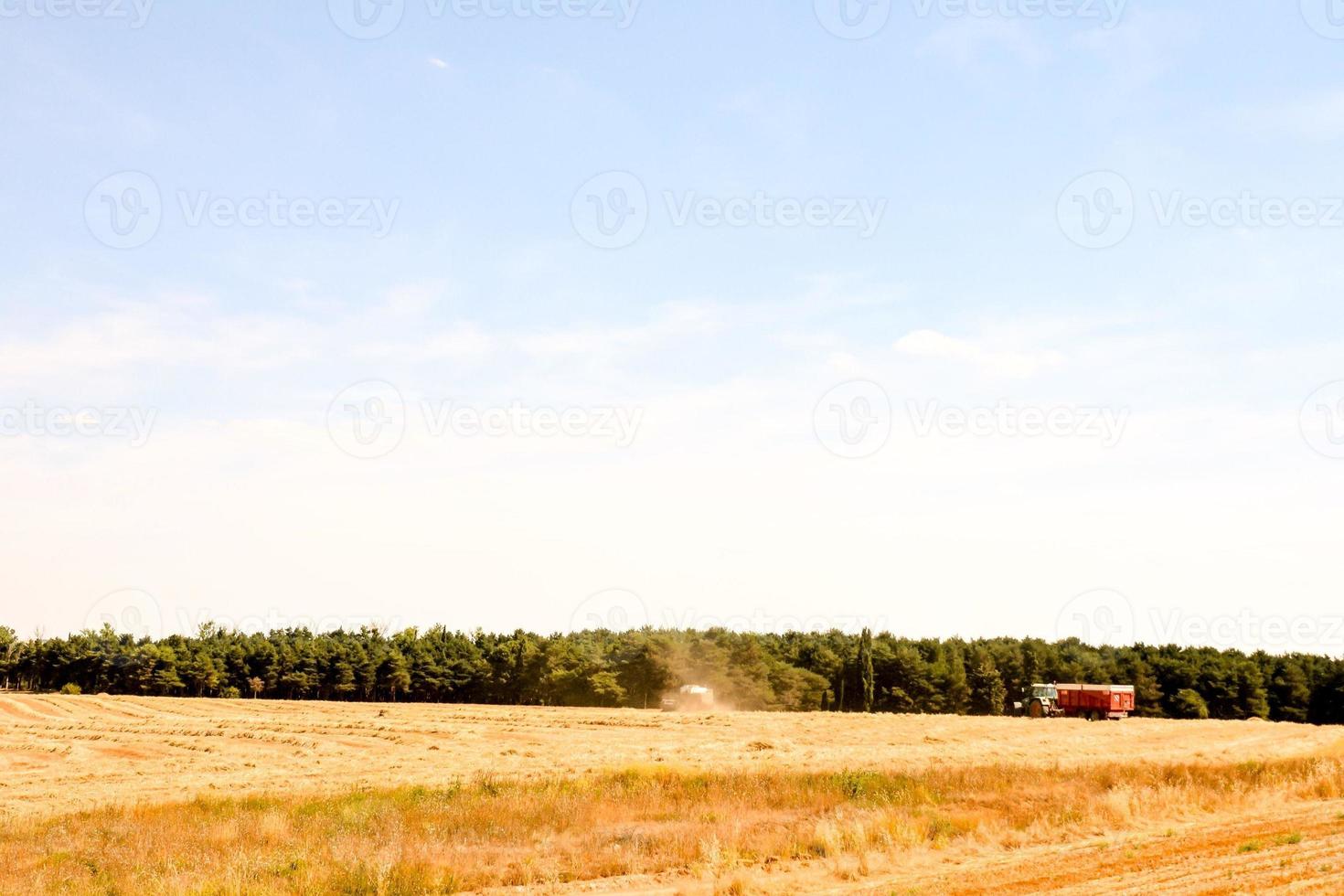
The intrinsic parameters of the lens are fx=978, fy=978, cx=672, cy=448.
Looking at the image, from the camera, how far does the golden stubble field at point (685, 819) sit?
18.7m

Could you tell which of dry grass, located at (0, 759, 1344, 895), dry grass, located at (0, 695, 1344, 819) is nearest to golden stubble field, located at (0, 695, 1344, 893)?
dry grass, located at (0, 759, 1344, 895)

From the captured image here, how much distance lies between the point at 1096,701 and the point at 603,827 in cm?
6588

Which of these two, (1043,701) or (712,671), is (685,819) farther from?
(712,671)

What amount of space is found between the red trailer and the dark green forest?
27.5 meters

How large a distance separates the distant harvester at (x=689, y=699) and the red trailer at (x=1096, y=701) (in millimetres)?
32709

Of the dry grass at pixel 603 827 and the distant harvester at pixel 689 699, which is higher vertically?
the dry grass at pixel 603 827

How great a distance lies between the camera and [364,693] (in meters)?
128

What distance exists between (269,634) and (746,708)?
282 ft

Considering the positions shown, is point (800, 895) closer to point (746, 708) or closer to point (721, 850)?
point (721, 850)

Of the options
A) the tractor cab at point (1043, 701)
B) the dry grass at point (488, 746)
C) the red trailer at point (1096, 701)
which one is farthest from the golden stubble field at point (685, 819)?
the tractor cab at point (1043, 701)

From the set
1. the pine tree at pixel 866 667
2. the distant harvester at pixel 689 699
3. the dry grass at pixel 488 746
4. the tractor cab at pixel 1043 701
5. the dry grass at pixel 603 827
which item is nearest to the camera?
the dry grass at pixel 603 827

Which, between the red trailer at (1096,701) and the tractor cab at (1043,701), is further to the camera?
the tractor cab at (1043,701)

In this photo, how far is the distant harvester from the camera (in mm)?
95438

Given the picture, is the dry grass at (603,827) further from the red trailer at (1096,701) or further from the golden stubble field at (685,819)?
the red trailer at (1096,701)
